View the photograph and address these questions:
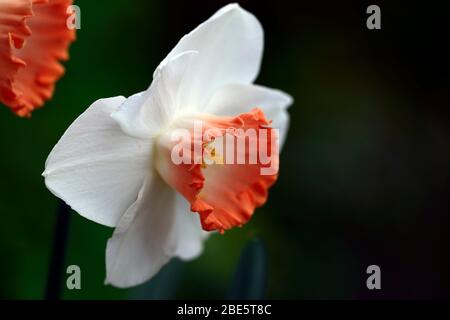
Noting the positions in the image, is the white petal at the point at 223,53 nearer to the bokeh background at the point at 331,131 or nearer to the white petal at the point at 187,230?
the white petal at the point at 187,230

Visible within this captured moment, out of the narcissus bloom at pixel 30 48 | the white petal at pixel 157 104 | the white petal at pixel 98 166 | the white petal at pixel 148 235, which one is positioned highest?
the narcissus bloom at pixel 30 48

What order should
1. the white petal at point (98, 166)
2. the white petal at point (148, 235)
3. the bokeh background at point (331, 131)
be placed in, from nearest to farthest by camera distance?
the white petal at point (98, 166)
the white petal at point (148, 235)
the bokeh background at point (331, 131)

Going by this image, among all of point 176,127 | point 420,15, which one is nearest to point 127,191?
point 176,127

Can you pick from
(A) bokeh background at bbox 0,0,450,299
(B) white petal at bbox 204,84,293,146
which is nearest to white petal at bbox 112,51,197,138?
(B) white petal at bbox 204,84,293,146

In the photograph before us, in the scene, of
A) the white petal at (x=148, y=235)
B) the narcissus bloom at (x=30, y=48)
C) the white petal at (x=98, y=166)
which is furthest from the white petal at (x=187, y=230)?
the narcissus bloom at (x=30, y=48)

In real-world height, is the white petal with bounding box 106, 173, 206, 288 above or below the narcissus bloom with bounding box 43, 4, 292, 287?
below

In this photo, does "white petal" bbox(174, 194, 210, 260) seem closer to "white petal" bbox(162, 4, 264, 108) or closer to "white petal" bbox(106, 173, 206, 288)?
"white petal" bbox(106, 173, 206, 288)

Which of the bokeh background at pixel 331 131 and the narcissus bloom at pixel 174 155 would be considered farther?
the bokeh background at pixel 331 131
